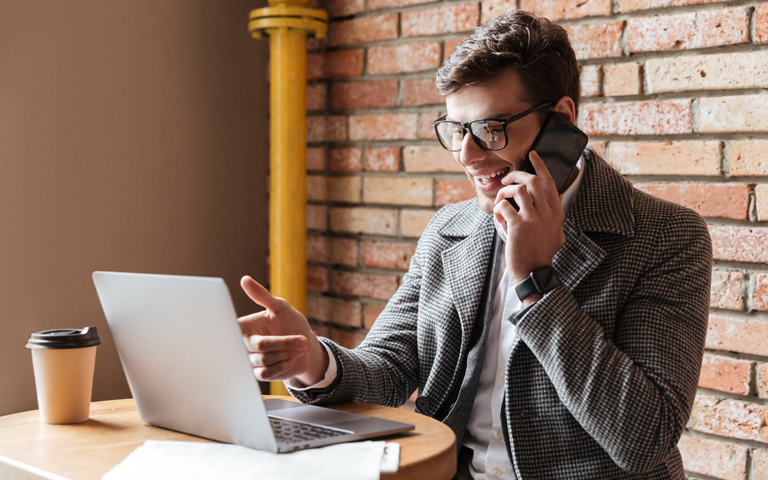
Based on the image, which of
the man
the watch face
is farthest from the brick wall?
the watch face

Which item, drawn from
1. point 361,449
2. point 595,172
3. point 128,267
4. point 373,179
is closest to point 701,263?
point 595,172

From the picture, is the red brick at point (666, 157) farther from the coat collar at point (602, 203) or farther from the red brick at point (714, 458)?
the red brick at point (714, 458)

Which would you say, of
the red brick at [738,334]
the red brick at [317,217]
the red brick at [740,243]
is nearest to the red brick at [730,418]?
the red brick at [738,334]

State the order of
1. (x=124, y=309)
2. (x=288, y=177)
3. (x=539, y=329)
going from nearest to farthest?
(x=124, y=309) < (x=539, y=329) < (x=288, y=177)

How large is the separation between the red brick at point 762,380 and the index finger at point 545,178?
649mm

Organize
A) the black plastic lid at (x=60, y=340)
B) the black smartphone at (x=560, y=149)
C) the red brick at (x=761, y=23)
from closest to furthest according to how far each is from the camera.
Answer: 1. the black plastic lid at (x=60, y=340)
2. the black smartphone at (x=560, y=149)
3. the red brick at (x=761, y=23)

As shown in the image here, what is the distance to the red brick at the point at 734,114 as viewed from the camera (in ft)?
5.19

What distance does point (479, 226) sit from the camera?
5.16ft

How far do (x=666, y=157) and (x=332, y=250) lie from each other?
3.36ft

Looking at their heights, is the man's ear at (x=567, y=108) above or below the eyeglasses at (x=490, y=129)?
above

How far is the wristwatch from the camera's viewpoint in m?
1.25

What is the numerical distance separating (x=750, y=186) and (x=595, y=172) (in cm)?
39

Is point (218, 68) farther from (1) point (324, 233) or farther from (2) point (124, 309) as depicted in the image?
(2) point (124, 309)

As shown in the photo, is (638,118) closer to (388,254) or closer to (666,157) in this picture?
(666,157)
